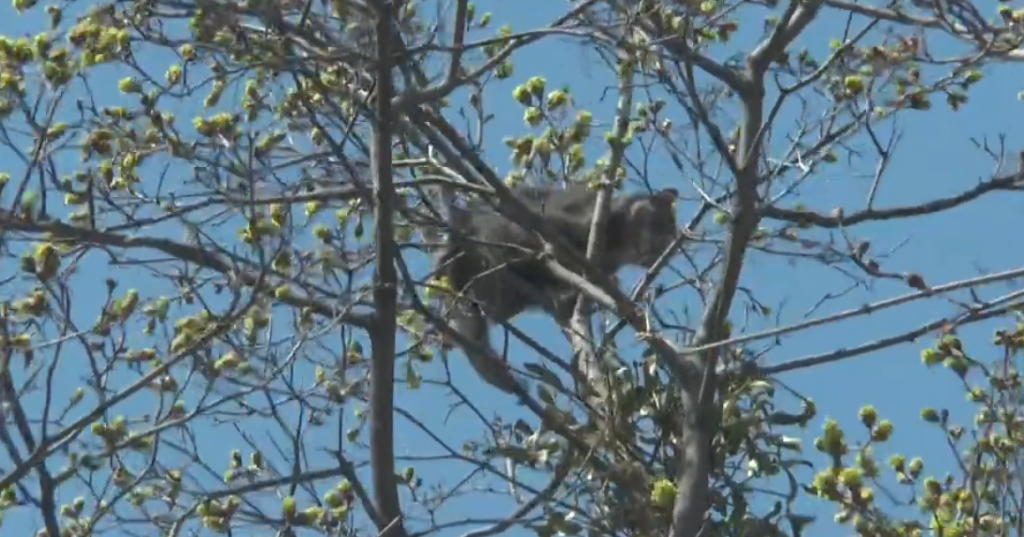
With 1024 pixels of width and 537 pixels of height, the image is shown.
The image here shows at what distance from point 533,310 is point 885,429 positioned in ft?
8.80

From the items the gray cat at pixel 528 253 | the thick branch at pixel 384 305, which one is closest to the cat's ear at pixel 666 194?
the gray cat at pixel 528 253

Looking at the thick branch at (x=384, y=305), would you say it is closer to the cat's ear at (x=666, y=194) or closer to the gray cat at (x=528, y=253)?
the gray cat at (x=528, y=253)

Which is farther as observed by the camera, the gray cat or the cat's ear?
the gray cat

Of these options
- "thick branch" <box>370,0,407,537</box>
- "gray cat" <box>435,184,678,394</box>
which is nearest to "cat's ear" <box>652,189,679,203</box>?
"gray cat" <box>435,184,678,394</box>

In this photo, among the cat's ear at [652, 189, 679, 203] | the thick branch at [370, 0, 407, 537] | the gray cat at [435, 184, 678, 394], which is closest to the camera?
the thick branch at [370, 0, 407, 537]

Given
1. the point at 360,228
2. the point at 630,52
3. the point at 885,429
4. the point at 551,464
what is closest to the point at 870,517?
the point at 885,429

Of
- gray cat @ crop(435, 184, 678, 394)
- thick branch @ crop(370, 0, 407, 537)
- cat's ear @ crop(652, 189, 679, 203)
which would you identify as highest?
→ gray cat @ crop(435, 184, 678, 394)

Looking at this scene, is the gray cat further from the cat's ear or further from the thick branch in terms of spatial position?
the thick branch

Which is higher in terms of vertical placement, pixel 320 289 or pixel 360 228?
pixel 360 228

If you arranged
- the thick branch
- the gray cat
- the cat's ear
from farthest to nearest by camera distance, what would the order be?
the gray cat, the cat's ear, the thick branch

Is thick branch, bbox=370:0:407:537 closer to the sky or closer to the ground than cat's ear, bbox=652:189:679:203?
closer to the ground

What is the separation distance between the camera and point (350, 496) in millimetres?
5715

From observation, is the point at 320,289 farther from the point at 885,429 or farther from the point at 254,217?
the point at 885,429

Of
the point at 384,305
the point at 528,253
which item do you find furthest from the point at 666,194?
the point at 384,305
